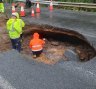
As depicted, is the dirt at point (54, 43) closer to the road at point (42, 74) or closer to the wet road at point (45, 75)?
the road at point (42, 74)

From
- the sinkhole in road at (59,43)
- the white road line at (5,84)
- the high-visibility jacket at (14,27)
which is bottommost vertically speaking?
the sinkhole in road at (59,43)

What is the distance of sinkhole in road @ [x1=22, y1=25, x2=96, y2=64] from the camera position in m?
9.72

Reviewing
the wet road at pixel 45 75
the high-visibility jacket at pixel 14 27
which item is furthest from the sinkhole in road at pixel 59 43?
the wet road at pixel 45 75

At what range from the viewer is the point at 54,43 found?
37.9 feet

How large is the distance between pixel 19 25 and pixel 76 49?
8.16ft

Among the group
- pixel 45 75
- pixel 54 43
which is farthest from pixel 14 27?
pixel 45 75

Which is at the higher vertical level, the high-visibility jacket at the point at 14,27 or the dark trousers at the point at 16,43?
the high-visibility jacket at the point at 14,27

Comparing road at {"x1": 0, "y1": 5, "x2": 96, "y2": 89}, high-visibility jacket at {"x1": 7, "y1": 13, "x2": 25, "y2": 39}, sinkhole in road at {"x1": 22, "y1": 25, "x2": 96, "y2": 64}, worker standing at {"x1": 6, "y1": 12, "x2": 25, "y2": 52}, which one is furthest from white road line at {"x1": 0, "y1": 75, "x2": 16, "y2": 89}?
high-visibility jacket at {"x1": 7, "y1": 13, "x2": 25, "y2": 39}

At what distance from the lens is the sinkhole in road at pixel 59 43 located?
972 centimetres

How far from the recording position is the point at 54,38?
1202 cm

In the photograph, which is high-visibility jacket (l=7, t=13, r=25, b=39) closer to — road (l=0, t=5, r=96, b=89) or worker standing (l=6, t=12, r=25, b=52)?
worker standing (l=6, t=12, r=25, b=52)

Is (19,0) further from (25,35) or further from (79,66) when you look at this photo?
(79,66)

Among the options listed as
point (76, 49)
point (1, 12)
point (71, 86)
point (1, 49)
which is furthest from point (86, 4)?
point (71, 86)

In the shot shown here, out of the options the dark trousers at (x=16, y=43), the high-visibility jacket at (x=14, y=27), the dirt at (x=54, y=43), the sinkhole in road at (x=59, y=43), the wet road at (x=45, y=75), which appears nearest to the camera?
the wet road at (x=45, y=75)
